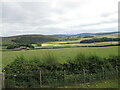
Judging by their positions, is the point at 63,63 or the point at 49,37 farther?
the point at 63,63

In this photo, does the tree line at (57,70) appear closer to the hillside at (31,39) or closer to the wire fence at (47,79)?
the wire fence at (47,79)

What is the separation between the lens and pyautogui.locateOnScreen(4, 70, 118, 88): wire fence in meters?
Answer: 2.95

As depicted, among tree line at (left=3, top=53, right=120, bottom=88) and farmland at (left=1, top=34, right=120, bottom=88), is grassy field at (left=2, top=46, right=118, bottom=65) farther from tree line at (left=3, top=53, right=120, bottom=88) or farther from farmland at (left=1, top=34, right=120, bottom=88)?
tree line at (left=3, top=53, right=120, bottom=88)

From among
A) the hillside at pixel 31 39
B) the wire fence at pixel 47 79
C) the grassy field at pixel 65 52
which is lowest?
the wire fence at pixel 47 79

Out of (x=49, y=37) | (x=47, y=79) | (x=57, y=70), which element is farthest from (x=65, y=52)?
(x=47, y=79)

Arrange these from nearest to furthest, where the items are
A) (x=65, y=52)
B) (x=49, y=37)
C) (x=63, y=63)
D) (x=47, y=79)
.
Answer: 1. (x=47, y=79)
2. (x=49, y=37)
3. (x=63, y=63)
4. (x=65, y=52)

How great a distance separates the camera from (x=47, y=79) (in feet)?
10.6

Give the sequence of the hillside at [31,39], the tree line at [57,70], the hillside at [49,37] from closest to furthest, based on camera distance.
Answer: the hillside at [31,39] < the hillside at [49,37] < the tree line at [57,70]

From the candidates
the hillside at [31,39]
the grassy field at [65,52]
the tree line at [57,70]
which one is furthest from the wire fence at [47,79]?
the hillside at [31,39]

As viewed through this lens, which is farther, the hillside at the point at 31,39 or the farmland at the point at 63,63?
the farmland at the point at 63,63

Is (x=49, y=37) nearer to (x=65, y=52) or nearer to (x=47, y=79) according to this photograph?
(x=65, y=52)

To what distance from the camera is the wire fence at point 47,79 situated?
2.95m

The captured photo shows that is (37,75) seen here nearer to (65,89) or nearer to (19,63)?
(19,63)

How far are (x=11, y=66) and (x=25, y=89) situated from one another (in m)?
1.02
